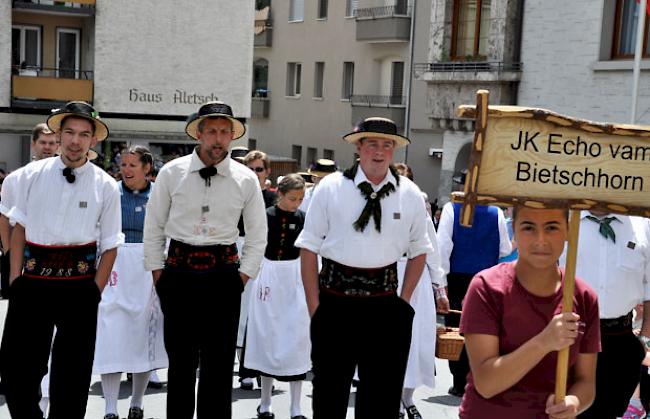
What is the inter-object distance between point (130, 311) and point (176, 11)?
20944 mm

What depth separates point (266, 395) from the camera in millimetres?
7652

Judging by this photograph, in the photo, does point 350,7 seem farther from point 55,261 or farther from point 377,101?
point 55,261

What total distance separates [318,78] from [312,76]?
0.79 ft

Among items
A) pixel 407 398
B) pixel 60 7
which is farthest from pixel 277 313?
pixel 60 7

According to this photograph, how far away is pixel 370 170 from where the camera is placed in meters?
6.12

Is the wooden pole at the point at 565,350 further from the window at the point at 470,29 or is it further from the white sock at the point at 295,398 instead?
the window at the point at 470,29

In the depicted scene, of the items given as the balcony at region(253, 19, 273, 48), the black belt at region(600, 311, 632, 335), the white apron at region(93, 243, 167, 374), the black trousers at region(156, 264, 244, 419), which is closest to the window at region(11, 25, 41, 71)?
the balcony at region(253, 19, 273, 48)

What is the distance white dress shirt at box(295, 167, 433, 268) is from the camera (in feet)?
19.5

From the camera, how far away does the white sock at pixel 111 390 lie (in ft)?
23.6

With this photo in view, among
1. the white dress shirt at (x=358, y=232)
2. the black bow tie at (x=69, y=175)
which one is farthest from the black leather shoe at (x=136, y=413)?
the white dress shirt at (x=358, y=232)

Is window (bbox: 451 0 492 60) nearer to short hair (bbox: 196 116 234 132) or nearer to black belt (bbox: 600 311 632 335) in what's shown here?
short hair (bbox: 196 116 234 132)

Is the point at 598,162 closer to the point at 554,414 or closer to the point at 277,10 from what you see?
the point at 554,414

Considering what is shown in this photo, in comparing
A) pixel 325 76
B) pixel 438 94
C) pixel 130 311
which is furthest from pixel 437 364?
pixel 325 76

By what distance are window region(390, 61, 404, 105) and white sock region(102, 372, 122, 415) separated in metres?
24.8
